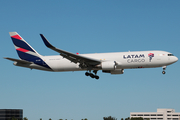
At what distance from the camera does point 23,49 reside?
2184 inches

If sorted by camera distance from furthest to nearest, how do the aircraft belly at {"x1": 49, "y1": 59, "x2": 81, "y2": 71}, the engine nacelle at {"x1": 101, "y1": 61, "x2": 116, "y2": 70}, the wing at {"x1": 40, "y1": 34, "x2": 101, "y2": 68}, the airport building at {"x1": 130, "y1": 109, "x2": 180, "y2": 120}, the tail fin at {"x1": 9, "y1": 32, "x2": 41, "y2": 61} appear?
the airport building at {"x1": 130, "y1": 109, "x2": 180, "y2": 120}
the tail fin at {"x1": 9, "y1": 32, "x2": 41, "y2": 61}
the aircraft belly at {"x1": 49, "y1": 59, "x2": 81, "y2": 71}
the engine nacelle at {"x1": 101, "y1": 61, "x2": 116, "y2": 70}
the wing at {"x1": 40, "y1": 34, "x2": 101, "y2": 68}

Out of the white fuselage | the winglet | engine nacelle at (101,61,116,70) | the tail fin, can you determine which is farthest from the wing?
the tail fin

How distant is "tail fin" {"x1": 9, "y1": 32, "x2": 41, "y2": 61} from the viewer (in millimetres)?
54175

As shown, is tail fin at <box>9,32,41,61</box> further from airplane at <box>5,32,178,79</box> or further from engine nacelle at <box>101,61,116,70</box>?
engine nacelle at <box>101,61,116,70</box>

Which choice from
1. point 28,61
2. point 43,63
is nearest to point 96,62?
point 43,63

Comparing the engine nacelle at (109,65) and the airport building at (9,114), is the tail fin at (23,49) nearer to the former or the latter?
the engine nacelle at (109,65)

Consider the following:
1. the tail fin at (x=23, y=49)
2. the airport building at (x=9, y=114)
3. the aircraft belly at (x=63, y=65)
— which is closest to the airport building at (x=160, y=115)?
the airport building at (x=9, y=114)

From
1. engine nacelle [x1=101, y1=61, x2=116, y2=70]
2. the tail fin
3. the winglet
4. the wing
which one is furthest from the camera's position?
the tail fin

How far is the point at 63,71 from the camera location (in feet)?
171

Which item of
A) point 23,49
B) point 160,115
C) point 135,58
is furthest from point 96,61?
point 160,115

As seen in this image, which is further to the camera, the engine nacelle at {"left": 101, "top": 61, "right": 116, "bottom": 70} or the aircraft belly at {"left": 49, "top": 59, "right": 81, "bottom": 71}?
the aircraft belly at {"left": 49, "top": 59, "right": 81, "bottom": 71}

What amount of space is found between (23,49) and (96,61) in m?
16.2

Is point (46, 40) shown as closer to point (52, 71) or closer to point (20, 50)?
point (52, 71)

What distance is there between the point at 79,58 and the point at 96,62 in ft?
10.6
